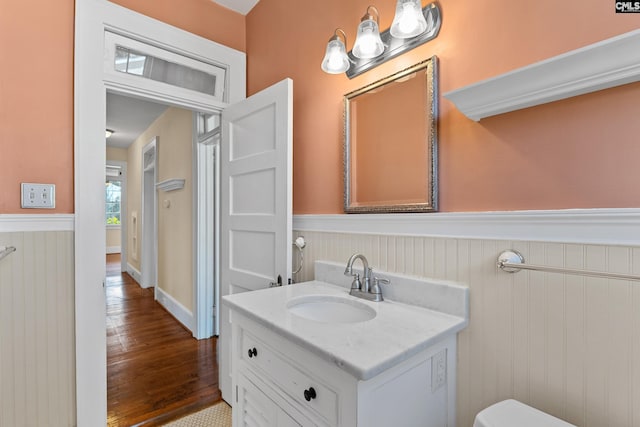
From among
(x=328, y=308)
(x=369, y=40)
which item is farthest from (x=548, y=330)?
(x=369, y=40)

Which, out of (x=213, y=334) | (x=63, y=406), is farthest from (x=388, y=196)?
(x=213, y=334)

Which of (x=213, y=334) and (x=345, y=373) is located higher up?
(x=345, y=373)

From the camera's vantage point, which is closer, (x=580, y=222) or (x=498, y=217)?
(x=580, y=222)

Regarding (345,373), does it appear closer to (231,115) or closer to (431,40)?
(431,40)

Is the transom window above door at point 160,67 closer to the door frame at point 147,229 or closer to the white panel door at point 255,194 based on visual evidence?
the white panel door at point 255,194

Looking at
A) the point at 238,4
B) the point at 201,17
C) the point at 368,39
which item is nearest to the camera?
the point at 368,39

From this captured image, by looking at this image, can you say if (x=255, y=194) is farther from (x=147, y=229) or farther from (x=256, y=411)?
(x=147, y=229)

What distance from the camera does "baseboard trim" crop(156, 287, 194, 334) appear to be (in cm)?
316

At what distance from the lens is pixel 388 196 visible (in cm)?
128

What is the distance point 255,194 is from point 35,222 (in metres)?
1.05

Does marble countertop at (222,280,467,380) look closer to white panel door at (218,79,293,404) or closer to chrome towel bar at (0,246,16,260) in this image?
white panel door at (218,79,293,404)

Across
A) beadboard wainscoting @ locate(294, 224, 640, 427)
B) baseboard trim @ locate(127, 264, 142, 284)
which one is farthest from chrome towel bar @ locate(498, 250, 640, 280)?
baseboard trim @ locate(127, 264, 142, 284)

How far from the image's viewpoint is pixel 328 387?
32.1 inches

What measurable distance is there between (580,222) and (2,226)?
2.22 m
